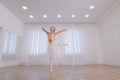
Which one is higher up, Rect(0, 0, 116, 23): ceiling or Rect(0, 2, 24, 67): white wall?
Rect(0, 0, 116, 23): ceiling

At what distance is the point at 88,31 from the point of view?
662cm

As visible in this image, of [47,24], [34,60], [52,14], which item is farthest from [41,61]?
[52,14]

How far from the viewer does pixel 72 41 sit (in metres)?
6.42

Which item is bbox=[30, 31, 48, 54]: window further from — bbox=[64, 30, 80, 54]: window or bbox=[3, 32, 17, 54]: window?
bbox=[64, 30, 80, 54]: window

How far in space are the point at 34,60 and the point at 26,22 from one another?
2.63 m

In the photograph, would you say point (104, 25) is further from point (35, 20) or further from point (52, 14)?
point (35, 20)

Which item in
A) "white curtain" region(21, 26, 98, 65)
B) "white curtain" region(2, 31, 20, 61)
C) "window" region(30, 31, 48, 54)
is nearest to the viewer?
"white curtain" region(2, 31, 20, 61)

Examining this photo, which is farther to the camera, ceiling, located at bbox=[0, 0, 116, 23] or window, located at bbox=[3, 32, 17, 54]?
window, located at bbox=[3, 32, 17, 54]

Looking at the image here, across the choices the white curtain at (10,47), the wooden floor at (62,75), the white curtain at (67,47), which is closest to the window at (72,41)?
the white curtain at (67,47)

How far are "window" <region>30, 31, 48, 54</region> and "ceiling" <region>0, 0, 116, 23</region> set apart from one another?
3.30 feet

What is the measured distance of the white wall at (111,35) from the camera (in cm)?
445

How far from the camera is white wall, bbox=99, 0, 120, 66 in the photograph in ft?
14.6

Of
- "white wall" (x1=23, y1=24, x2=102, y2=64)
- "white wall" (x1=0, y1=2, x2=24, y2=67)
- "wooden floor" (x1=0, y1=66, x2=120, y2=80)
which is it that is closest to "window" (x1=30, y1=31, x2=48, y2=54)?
"white wall" (x1=23, y1=24, x2=102, y2=64)

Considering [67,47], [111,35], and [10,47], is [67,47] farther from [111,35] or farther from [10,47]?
[10,47]
